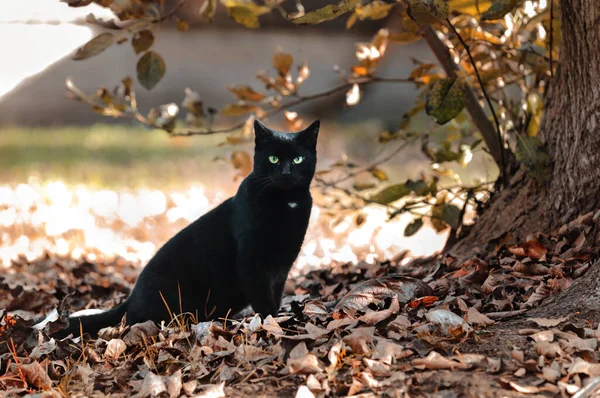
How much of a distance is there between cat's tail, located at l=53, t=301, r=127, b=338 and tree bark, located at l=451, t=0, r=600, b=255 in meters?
1.67

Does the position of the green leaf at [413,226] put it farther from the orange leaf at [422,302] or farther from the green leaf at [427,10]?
the green leaf at [427,10]

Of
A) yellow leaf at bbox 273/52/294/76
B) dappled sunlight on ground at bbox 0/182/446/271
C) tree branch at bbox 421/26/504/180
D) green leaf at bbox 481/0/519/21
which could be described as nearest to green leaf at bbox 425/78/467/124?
green leaf at bbox 481/0/519/21

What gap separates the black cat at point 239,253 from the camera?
8.49 ft

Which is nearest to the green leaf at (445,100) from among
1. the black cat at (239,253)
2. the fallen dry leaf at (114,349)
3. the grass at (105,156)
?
the black cat at (239,253)

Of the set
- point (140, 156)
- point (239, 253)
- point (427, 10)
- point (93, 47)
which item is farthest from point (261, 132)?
point (140, 156)

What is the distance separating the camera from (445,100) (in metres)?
2.61

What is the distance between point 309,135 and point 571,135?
3.42ft


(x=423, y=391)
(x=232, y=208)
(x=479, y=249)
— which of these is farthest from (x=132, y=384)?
(x=479, y=249)

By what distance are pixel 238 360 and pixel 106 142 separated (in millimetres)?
7009

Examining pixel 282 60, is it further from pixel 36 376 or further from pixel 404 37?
pixel 36 376

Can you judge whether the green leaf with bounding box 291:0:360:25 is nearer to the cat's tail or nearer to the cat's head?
the cat's head

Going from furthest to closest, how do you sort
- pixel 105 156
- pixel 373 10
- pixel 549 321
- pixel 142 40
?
pixel 105 156 < pixel 373 10 < pixel 142 40 < pixel 549 321

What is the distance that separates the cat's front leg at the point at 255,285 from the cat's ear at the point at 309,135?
555 millimetres

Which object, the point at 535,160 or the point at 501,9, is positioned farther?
the point at 535,160
